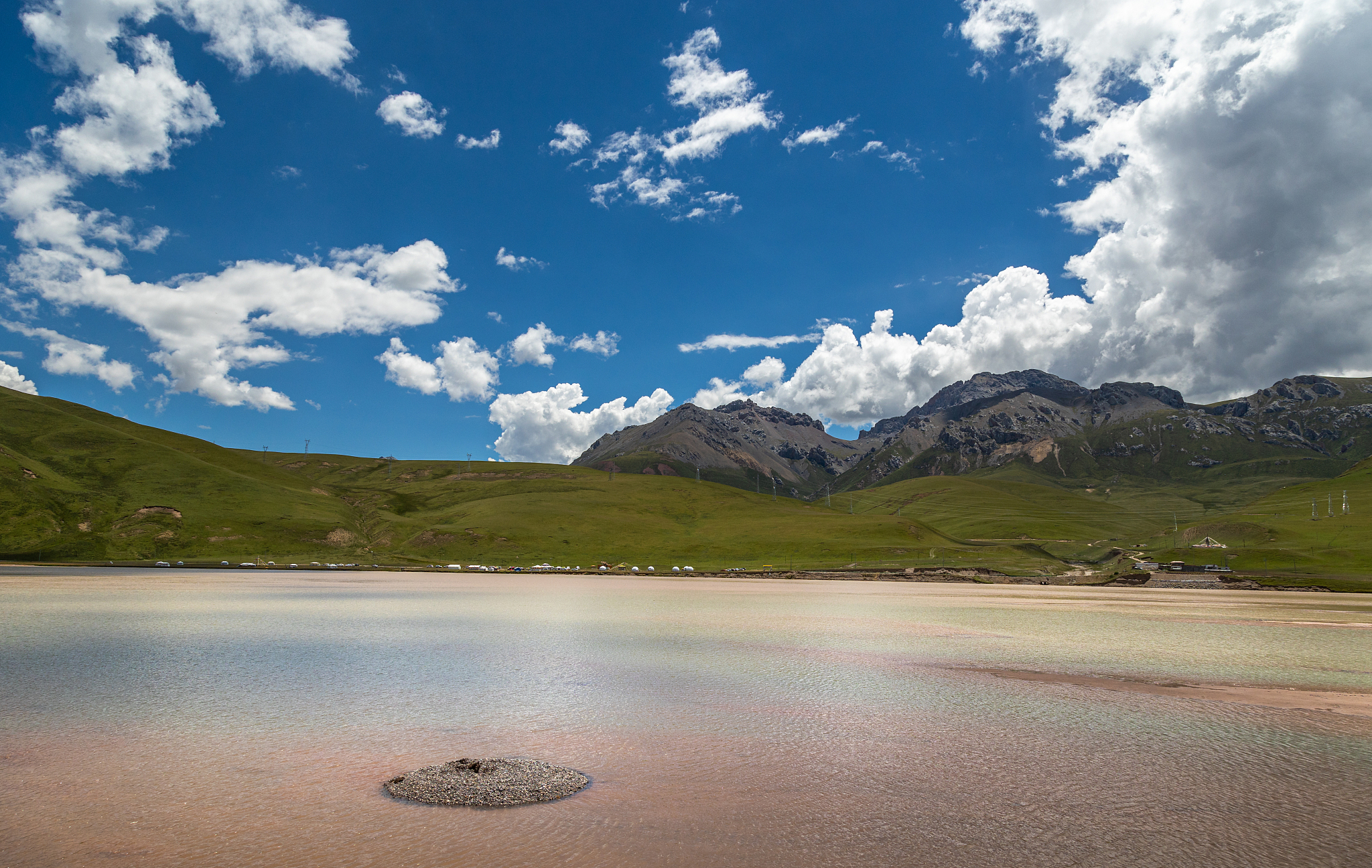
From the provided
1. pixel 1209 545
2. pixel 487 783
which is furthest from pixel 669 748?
pixel 1209 545

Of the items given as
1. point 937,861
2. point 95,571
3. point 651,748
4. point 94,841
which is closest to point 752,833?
point 937,861

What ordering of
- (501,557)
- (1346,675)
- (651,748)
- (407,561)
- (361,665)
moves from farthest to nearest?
(501,557) → (407,561) → (1346,675) → (361,665) → (651,748)

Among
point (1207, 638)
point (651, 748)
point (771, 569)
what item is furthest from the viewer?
point (771, 569)

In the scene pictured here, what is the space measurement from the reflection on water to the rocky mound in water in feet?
1.68

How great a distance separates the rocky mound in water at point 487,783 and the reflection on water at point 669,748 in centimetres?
51

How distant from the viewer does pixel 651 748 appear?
1912 cm

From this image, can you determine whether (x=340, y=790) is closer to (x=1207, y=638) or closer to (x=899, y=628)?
(x=899, y=628)

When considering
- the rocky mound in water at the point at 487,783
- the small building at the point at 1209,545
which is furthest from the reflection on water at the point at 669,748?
the small building at the point at 1209,545

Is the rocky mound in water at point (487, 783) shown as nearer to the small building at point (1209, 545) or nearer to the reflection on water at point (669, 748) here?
the reflection on water at point (669, 748)

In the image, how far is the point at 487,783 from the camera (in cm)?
1555

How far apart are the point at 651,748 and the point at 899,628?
36.6 m

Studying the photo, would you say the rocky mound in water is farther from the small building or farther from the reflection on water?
the small building

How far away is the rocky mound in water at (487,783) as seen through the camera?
14898 mm

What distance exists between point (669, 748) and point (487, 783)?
5310mm
